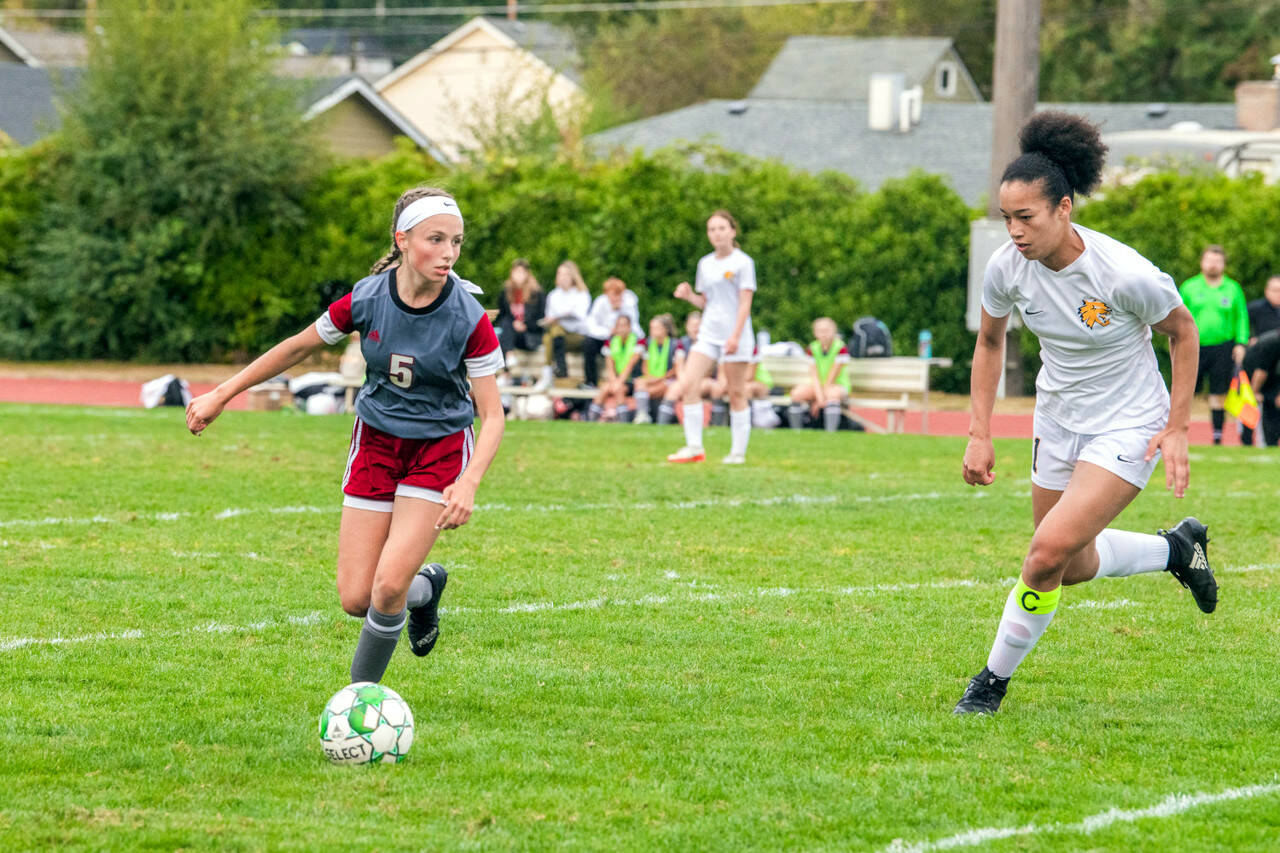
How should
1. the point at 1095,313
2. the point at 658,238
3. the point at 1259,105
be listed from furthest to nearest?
the point at 1259,105
the point at 658,238
the point at 1095,313

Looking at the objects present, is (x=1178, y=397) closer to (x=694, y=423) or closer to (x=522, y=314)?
(x=694, y=423)

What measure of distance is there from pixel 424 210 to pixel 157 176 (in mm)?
24000

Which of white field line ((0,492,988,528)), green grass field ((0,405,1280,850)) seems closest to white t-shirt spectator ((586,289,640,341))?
white field line ((0,492,988,528))

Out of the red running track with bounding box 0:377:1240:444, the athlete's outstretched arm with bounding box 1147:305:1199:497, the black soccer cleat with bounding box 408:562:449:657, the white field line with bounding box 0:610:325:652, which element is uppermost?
the athlete's outstretched arm with bounding box 1147:305:1199:497

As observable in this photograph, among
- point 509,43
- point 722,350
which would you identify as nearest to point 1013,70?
point 722,350

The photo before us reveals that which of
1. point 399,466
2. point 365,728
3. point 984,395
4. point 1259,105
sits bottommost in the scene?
point 365,728

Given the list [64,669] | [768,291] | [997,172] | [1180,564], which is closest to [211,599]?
[64,669]

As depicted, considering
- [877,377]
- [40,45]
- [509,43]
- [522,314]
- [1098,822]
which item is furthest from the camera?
[40,45]

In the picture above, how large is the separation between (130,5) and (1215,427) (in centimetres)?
1954

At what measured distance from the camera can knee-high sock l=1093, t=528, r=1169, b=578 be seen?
6.11 m

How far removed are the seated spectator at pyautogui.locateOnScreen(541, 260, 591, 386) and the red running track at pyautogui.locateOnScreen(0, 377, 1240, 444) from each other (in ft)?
13.1

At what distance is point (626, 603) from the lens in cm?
754

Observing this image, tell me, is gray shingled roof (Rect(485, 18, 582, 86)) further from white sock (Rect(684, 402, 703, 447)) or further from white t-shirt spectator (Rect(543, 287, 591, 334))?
white sock (Rect(684, 402, 703, 447))

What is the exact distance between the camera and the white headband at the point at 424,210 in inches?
207
